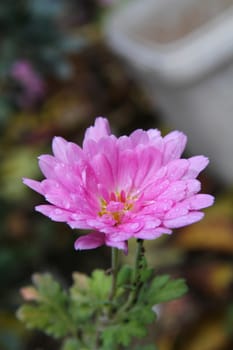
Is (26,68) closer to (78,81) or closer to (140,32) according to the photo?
(140,32)

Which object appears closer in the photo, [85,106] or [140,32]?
[140,32]

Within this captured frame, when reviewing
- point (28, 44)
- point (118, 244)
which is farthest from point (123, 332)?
point (28, 44)

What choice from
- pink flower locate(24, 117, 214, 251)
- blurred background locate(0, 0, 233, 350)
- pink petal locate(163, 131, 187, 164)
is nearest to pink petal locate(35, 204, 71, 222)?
pink flower locate(24, 117, 214, 251)

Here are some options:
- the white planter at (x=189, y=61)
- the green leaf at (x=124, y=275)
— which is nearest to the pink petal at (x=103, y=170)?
the green leaf at (x=124, y=275)

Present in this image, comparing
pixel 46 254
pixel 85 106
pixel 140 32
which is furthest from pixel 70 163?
pixel 85 106

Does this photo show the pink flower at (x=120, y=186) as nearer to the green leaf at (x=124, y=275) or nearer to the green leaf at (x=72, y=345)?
the green leaf at (x=124, y=275)

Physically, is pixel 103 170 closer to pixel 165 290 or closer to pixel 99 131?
pixel 99 131
